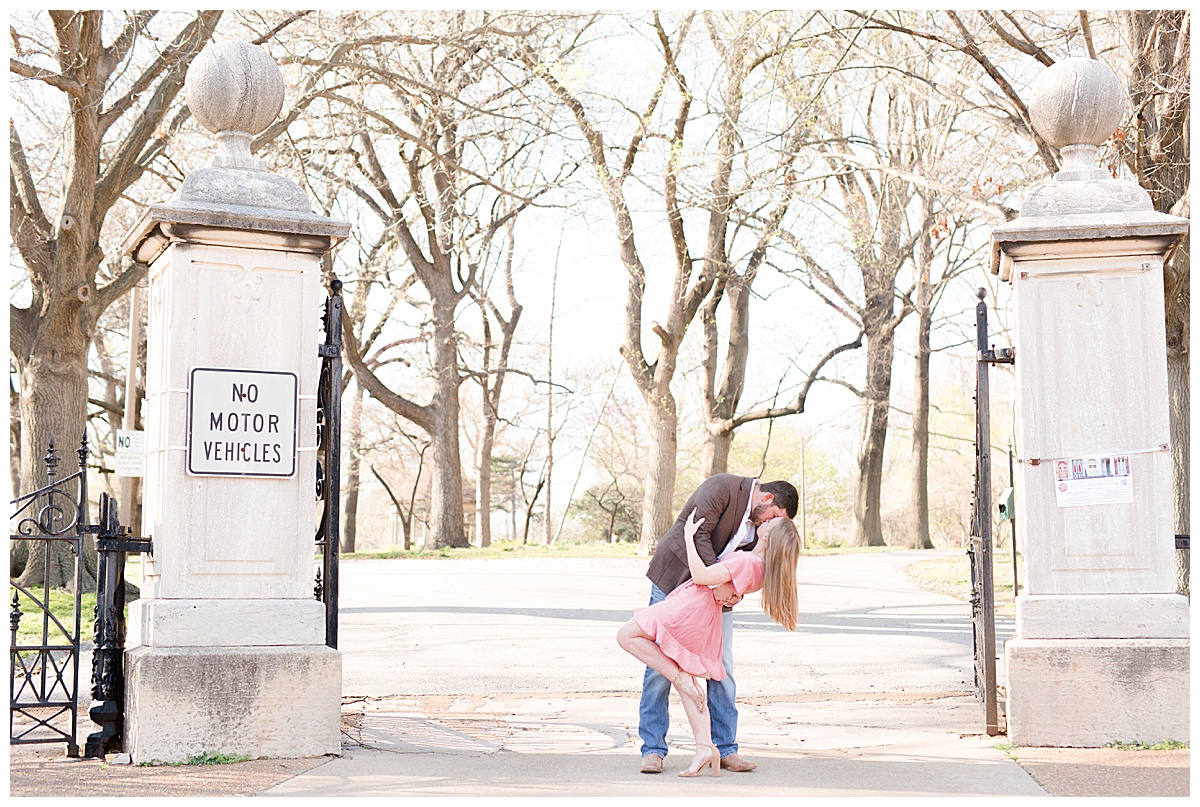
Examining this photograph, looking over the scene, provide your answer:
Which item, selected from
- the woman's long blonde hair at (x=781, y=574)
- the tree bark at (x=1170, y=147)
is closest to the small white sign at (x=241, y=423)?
the woman's long blonde hair at (x=781, y=574)

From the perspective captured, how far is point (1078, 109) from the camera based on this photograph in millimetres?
7004

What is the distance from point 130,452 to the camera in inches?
627

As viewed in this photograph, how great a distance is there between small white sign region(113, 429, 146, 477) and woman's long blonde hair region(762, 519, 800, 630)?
36.0 ft

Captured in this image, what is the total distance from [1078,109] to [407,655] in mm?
7203

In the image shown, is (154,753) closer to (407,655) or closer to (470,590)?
(407,655)

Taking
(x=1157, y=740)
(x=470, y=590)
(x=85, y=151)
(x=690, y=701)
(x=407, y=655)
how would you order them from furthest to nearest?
(x=470, y=590)
(x=85, y=151)
(x=407, y=655)
(x=1157, y=740)
(x=690, y=701)

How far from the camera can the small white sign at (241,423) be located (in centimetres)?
650

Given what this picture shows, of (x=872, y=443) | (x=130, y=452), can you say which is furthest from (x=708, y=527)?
(x=872, y=443)

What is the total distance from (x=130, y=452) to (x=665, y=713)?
38.3 feet

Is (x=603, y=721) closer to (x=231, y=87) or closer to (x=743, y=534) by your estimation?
(x=743, y=534)

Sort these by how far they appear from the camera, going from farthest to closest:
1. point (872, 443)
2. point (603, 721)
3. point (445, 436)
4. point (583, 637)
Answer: point (872, 443) < point (445, 436) < point (583, 637) < point (603, 721)

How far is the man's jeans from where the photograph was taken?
242 inches

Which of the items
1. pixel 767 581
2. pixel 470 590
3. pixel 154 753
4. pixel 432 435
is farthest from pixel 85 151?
pixel 432 435

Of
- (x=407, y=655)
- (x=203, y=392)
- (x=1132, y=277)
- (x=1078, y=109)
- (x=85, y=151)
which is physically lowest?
(x=407, y=655)
